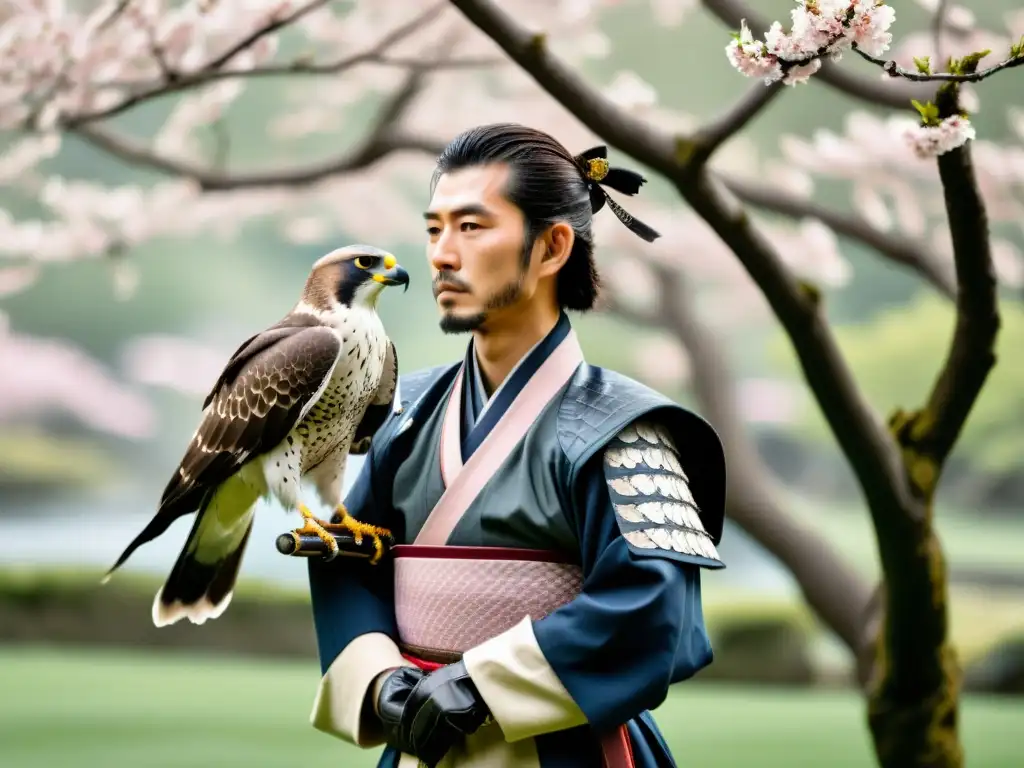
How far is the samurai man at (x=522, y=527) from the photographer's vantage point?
1.18 metres

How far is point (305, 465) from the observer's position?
1419 mm

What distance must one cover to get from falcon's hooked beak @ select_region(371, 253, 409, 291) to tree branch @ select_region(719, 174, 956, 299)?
1500mm

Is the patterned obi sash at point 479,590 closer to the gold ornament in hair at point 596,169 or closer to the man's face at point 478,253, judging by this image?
the man's face at point 478,253

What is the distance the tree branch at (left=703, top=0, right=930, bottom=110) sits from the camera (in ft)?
7.34

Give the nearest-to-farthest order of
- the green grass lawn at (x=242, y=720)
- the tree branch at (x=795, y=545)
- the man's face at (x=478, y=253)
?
the man's face at (x=478, y=253), the tree branch at (x=795, y=545), the green grass lawn at (x=242, y=720)

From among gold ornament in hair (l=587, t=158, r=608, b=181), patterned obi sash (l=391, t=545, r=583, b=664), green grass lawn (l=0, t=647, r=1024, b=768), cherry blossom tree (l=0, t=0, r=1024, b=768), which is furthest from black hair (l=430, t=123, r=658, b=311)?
green grass lawn (l=0, t=647, r=1024, b=768)

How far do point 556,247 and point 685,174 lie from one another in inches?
30.2

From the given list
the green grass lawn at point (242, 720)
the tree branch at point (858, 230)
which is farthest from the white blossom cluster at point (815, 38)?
the green grass lawn at point (242, 720)

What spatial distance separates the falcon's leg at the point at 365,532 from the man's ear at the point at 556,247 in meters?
0.36

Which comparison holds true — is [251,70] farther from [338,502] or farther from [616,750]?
[616,750]

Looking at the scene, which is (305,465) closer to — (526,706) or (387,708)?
(387,708)

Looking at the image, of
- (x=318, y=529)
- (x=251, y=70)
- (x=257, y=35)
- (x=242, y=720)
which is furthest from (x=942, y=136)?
(x=242, y=720)

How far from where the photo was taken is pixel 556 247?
1351 millimetres

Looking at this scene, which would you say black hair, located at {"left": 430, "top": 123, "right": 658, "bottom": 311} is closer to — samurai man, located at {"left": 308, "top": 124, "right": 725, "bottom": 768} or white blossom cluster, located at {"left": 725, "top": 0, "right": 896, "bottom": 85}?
samurai man, located at {"left": 308, "top": 124, "right": 725, "bottom": 768}
